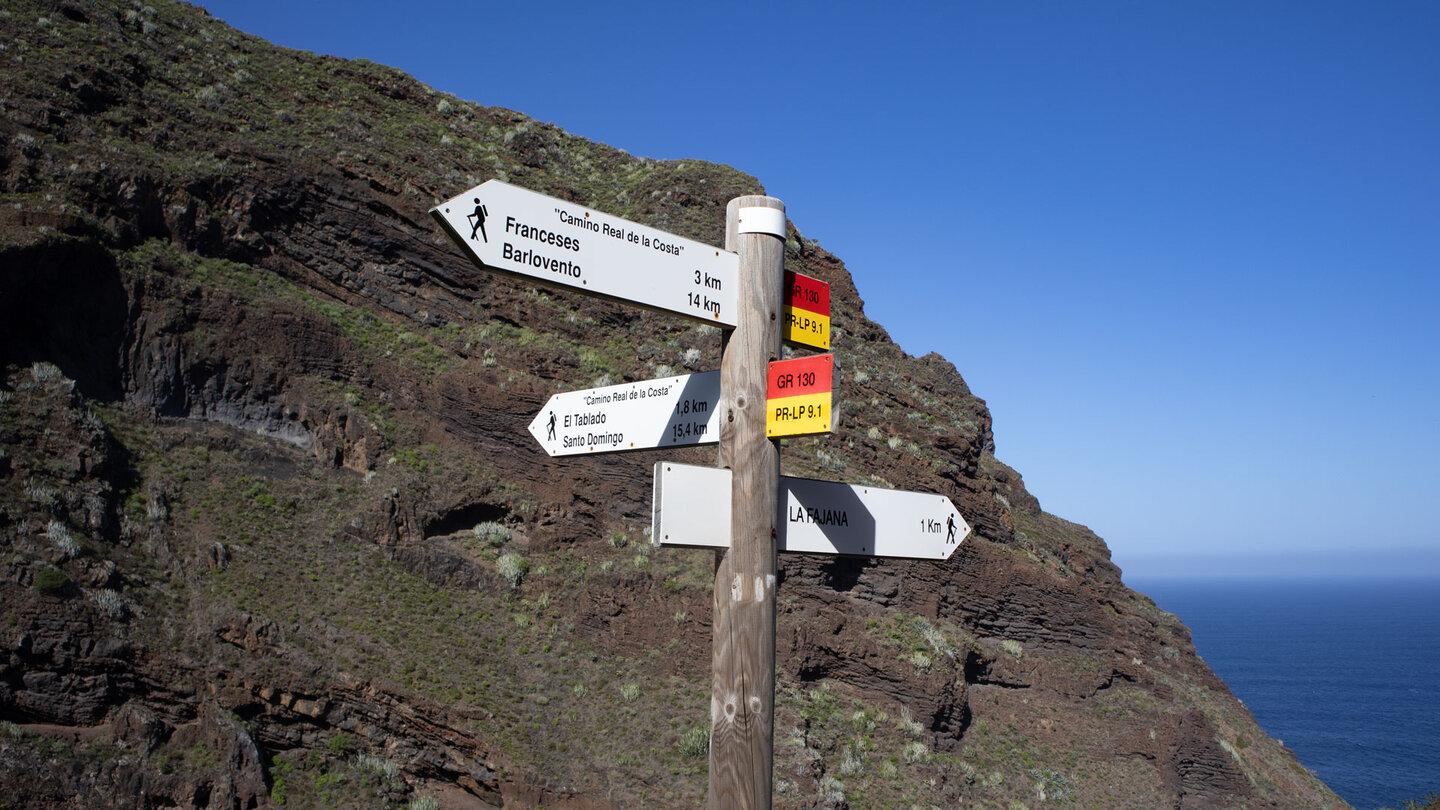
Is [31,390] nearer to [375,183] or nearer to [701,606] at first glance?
[375,183]

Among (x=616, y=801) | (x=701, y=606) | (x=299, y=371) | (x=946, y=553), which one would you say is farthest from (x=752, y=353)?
(x=299, y=371)

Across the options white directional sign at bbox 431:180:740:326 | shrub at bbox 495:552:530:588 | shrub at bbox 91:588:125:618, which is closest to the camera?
white directional sign at bbox 431:180:740:326

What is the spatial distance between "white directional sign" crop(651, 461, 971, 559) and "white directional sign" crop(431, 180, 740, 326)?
783 mm

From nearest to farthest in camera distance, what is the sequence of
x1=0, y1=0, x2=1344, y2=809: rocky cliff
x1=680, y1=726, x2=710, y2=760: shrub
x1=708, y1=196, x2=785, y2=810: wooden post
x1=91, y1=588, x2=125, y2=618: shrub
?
x1=708, y1=196, x2=785, y2=810: wooden post
x1=91, y1=588, x2=125, y2=618: shrub
x1=0, y1=0, x2=1344, y2=809: rocky cliff
x1=680, y1=726, x2=710, y2=760: shrub

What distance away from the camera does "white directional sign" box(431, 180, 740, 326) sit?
13.0ft

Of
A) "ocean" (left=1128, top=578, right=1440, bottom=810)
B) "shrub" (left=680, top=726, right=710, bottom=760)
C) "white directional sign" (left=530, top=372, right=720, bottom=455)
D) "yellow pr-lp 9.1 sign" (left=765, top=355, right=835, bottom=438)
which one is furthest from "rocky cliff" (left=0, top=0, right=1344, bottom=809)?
"ocean" (left=1128, top=578, right=1440, bottom=810)

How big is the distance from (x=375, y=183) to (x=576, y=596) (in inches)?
536

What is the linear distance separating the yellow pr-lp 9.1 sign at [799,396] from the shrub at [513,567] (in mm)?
17406

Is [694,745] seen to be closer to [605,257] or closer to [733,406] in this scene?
[733,406]

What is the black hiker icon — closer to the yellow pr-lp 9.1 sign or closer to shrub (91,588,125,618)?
the yellow pr-lp 9.1 sign

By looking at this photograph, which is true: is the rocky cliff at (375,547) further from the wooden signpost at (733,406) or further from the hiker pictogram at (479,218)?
the hiker pictogram at (479,218)

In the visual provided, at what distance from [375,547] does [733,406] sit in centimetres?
1766

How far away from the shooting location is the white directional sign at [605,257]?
3.96 meters

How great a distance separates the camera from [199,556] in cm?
1730
